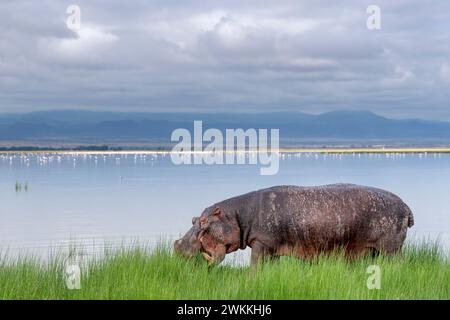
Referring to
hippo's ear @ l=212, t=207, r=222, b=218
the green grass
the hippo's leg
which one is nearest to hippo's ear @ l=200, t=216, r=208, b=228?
hippo's ear @ l=212, t=207, r=222, b=218

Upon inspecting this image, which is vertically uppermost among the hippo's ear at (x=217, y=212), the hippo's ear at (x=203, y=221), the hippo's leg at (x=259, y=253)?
the hippo's ear at (x=217, y=212)

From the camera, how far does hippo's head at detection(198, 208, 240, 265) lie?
1255cm

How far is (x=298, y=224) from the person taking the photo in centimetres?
1270

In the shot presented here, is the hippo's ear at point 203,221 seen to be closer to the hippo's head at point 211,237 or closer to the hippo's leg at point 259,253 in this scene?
the hippo's head at point 211,237

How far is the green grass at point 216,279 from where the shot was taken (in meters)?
11.6

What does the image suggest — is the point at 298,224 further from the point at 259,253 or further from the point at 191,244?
the point at 191,244

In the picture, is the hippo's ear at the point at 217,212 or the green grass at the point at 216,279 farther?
the hippo's ear at the point at 217,212

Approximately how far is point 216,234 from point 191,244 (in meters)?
0.44

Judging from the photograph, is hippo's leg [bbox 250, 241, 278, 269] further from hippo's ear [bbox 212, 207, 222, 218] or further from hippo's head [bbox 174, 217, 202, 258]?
hippo's head [bbox 174, 217, 202, 258]

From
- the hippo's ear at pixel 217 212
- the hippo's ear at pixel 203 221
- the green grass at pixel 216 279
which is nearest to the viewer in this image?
the green grass at pixel 216 279

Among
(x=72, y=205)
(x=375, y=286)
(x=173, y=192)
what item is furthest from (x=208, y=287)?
(x=173, y=192)

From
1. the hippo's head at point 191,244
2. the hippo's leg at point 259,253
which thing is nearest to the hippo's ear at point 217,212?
the hippo's head at point 191,244
